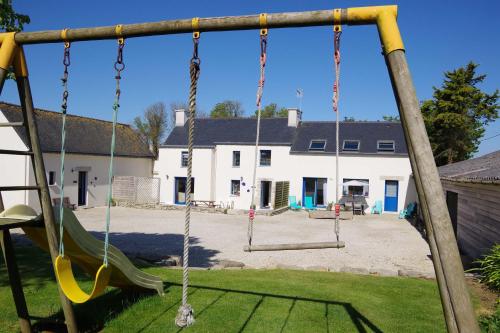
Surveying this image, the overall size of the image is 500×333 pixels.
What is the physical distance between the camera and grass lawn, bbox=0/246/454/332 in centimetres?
600

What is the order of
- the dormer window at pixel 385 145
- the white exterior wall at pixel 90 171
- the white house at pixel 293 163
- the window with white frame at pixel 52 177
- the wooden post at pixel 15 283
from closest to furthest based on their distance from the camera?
the wooden post at pixel 15 283 → the window with white frame at pixel 52 177 → the white exterior wall at pixel 90 171 → the white house at pixel 293 163 → the dormer window at pixel 385 145

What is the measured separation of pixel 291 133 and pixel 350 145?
14.7ft

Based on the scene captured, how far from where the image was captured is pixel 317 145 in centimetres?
2959

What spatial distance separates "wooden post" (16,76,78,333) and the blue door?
81.7ft

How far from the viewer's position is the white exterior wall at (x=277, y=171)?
27219 mm

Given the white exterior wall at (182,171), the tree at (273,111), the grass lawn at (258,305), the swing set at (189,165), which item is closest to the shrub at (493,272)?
the grass lawn at (258,305)

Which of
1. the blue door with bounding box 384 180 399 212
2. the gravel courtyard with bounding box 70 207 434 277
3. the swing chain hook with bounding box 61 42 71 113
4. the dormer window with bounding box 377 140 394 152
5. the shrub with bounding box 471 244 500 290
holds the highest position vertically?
the dormer window with bounding box 377 140 394 152

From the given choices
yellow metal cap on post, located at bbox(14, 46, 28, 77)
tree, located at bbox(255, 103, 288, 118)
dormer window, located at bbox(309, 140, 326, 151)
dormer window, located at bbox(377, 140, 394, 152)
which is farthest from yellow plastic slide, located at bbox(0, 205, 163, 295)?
tree, located at bbox(255, 103, 288, 118)

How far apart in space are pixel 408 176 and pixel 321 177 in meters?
5.69

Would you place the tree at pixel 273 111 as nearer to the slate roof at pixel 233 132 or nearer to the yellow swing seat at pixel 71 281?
the slate roof at pixel 233 132

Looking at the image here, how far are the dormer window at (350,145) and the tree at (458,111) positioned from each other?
7.06 meters

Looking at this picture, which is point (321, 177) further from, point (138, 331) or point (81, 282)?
point (138, 331)

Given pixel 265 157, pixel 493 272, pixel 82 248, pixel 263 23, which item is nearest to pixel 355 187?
pixel 265 157

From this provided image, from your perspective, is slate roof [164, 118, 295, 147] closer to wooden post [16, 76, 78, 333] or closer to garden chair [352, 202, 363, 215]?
garden chair [352, 202, 363, 215]
